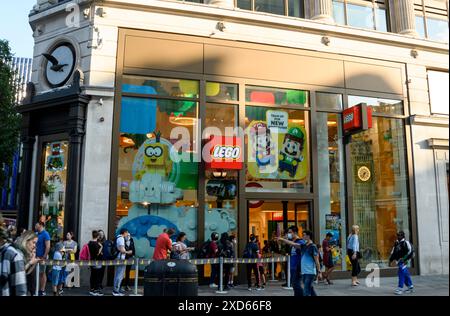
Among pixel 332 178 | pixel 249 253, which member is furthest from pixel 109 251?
pixel 332 178

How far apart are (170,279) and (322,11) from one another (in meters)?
12.4

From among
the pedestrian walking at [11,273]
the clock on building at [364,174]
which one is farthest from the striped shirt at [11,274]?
the clock on building at [364,174]

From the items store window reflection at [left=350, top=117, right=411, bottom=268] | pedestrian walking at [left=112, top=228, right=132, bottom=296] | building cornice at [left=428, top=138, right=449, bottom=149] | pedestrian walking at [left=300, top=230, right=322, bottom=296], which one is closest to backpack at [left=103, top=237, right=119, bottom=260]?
pedestrian walking at [left=112, top=228, right=132, bottom=296]

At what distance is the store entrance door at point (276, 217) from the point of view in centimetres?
1555

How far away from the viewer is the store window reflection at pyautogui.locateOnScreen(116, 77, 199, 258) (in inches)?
533

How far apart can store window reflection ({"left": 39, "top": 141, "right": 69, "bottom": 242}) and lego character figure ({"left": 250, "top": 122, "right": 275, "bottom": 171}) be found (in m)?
6.46

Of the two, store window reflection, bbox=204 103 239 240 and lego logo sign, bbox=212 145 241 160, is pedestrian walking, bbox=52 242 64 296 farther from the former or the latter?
lego logo sign, bbox=212 145 241 160


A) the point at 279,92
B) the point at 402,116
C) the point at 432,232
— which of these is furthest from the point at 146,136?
the point at 432,232

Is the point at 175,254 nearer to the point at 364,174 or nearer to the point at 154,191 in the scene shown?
the point at 154,191

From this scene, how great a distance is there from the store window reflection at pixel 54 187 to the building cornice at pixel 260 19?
4.96 m

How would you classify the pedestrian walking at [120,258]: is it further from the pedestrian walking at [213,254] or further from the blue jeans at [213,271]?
the blue jeans at [213,271]

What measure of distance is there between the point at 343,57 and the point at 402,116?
347 centimetres

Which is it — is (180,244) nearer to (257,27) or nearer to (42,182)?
(42,182)

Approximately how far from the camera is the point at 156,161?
1402 cm
